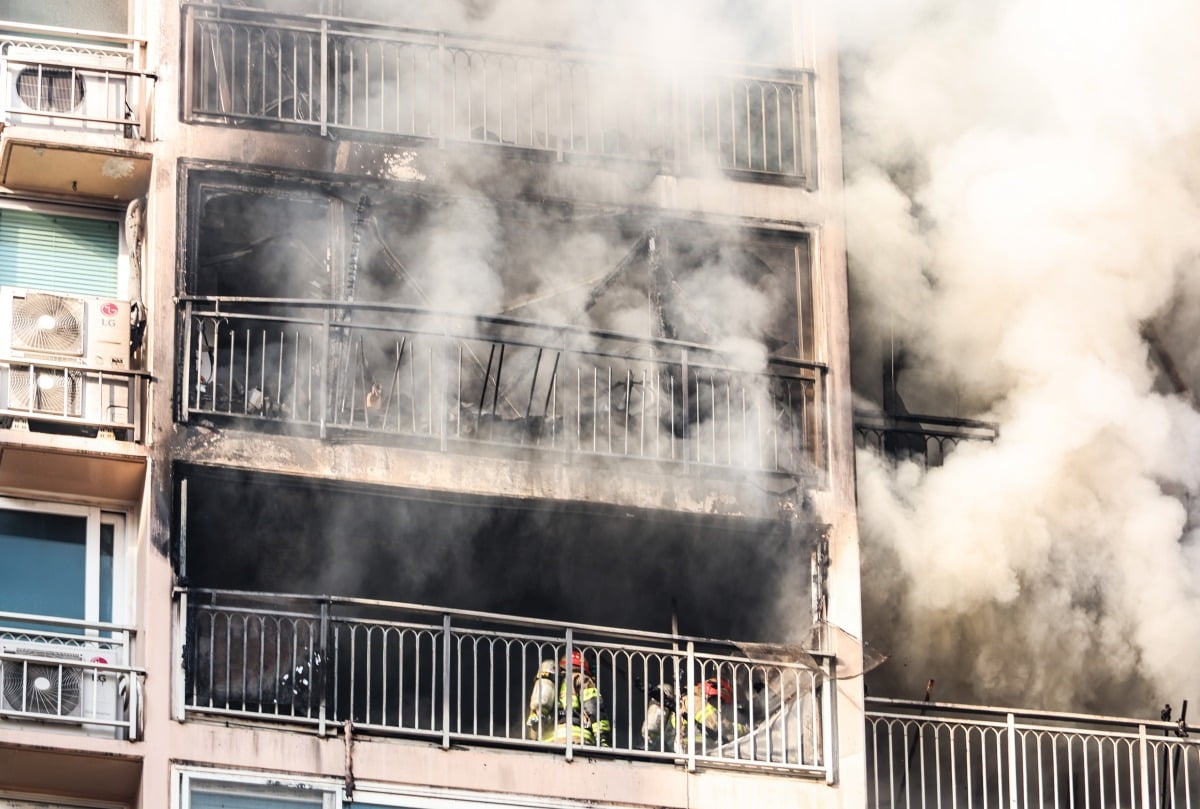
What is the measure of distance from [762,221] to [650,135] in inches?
44.5

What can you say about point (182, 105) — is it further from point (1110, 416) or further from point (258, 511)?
point (1110, 416)

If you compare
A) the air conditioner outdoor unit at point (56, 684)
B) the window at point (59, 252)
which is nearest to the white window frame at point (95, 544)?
the air conditioner outdoor unit at point (56, 684)

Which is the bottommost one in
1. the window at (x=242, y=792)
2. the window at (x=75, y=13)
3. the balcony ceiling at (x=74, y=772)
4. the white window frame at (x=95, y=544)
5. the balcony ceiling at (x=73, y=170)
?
the window at (x=242, y=792)

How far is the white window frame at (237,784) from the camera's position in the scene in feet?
68.8

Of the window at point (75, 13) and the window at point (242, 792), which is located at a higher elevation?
the window at point (75, 13)

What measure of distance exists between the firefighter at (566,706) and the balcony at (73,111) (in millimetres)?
4846

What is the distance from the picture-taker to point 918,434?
26000mm

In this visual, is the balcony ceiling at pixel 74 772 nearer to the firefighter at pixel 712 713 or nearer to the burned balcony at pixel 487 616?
the burned balcony at pixel 487 616

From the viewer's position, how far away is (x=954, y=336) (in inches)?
1043

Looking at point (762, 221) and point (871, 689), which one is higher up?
point (762, 221)

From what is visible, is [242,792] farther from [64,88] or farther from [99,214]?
[64,88]

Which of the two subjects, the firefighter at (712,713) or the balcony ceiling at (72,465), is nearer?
the balcony ceiling at (72,465)

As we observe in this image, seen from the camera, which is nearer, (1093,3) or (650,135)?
(650,135)

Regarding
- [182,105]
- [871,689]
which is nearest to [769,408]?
[871,689]
